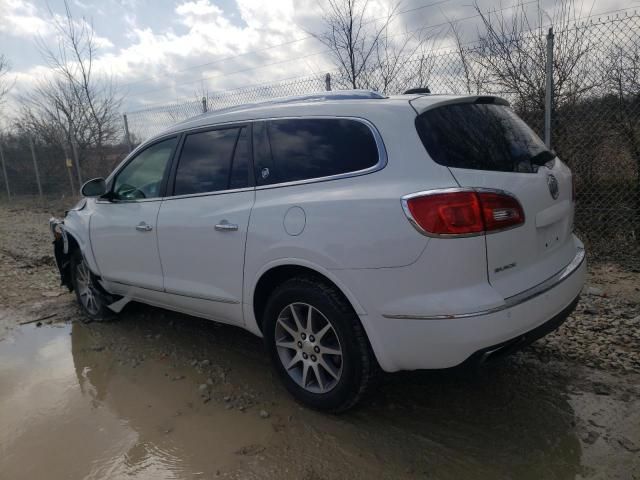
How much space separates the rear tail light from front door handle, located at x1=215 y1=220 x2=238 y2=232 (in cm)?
118

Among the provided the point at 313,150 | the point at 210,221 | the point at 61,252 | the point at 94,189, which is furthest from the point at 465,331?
the point at 61,252

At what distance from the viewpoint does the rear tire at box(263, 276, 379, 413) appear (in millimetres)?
2609

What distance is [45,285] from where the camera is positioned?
19.9 feet

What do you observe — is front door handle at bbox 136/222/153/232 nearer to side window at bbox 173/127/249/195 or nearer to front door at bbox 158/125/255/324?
front door at bbox 158/125/255/324

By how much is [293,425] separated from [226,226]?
4.13 ft

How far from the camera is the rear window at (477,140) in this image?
2.46 metres

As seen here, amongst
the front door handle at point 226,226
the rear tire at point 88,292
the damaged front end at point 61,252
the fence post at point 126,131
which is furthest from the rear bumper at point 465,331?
the fence post at point 126,131

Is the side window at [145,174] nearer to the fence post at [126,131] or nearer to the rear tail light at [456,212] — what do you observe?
the rear tail light at [456,212]

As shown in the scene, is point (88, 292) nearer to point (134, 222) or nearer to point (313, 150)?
point (134, 222)

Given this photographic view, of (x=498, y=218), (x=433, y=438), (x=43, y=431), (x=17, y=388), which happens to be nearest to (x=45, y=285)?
(x=17, y=388)

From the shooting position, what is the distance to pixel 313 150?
2846mm

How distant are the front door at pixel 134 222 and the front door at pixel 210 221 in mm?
165

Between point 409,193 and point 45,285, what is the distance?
17.6 feet

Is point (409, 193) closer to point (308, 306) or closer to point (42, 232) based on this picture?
point (308, 306)
